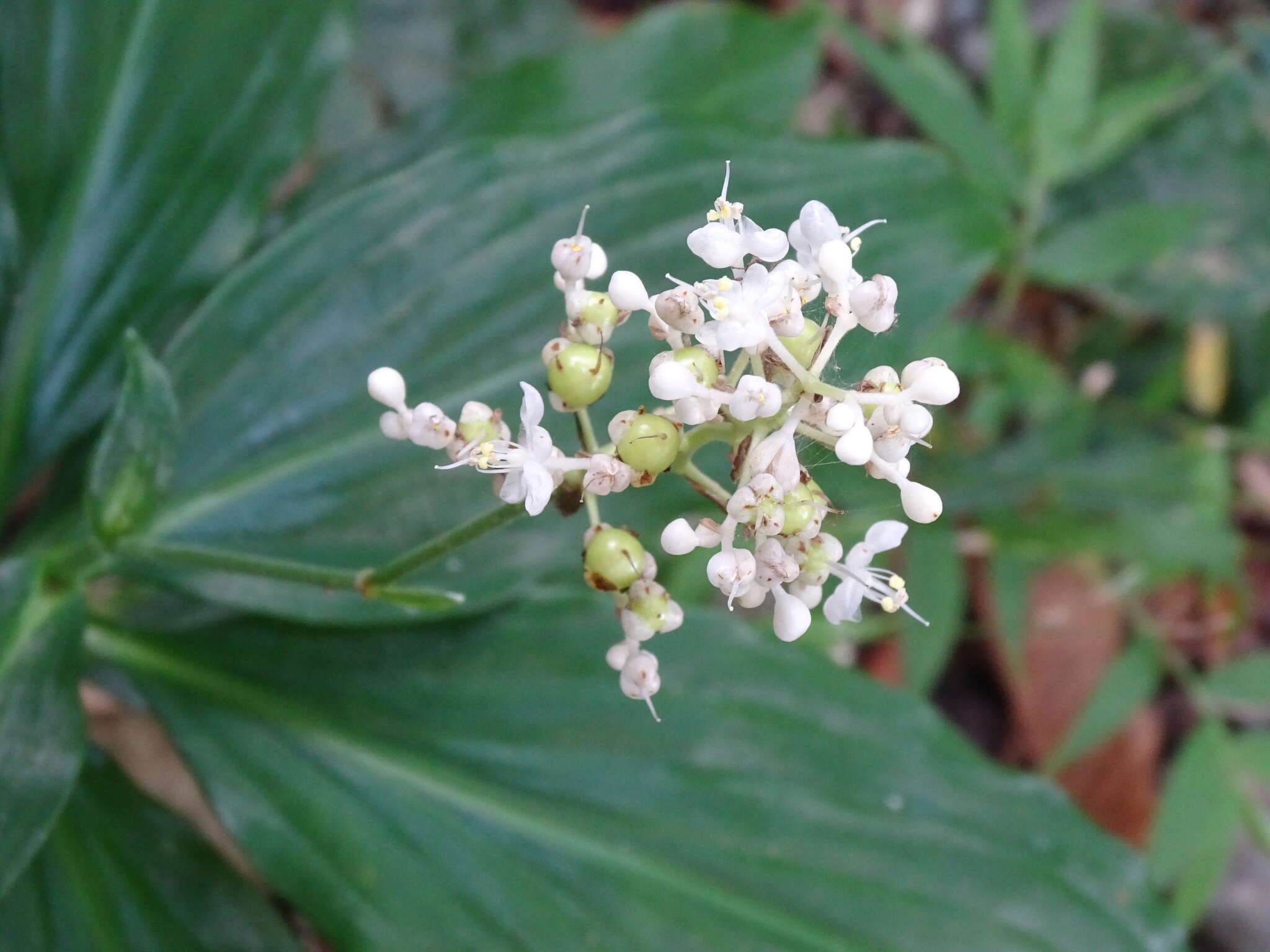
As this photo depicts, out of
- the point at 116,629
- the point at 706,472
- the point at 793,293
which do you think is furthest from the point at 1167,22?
the point at 116,629

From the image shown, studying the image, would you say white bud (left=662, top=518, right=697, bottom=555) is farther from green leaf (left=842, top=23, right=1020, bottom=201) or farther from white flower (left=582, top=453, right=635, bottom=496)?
green leaf (left=842, top=23, right=1020, bottom=201)

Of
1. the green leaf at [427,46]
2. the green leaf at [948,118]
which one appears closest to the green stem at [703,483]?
the green leaf at [948,118]

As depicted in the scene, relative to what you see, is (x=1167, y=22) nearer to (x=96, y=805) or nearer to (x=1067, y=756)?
(x=1067, y=756)

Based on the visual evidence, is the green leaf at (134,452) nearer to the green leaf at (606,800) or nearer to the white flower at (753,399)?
the green leaf at (606,800)

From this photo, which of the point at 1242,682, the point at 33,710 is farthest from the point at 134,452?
the point at 1242,682

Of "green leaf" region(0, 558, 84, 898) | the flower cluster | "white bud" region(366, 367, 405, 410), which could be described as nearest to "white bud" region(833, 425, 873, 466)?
the flower cluster
